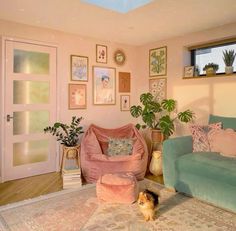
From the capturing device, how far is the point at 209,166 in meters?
2.62

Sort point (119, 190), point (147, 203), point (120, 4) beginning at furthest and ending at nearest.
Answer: point (120, 4)
point (119, 190)
point (147, 203)

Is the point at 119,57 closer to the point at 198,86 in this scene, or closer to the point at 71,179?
the point at 198,86

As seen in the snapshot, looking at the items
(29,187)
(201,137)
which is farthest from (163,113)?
(29,187)

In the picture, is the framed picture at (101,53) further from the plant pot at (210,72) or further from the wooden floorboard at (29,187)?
the wooden floorboard at (29,187)

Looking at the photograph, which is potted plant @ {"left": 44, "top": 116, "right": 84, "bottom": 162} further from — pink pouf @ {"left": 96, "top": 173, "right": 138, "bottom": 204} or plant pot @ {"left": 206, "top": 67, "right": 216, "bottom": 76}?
plant pot @ {"left": 206, "top": 67, "right": 216, "bottom": 76}

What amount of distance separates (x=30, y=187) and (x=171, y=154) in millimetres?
1880

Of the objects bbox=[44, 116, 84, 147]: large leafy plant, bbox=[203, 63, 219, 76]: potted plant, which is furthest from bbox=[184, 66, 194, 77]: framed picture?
bbox=[44, 116, 84, 147]: large leafy plant

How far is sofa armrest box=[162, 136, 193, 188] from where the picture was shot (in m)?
2.98

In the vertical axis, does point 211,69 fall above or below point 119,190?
above

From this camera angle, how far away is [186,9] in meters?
2.89

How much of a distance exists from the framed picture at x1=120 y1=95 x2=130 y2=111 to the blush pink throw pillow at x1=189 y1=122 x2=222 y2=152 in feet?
5.71

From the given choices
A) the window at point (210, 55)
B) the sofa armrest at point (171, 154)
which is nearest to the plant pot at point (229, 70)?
the window at point (210, 55)

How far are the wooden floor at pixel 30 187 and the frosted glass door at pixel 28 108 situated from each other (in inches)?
7.0

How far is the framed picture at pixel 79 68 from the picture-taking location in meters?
3.95
